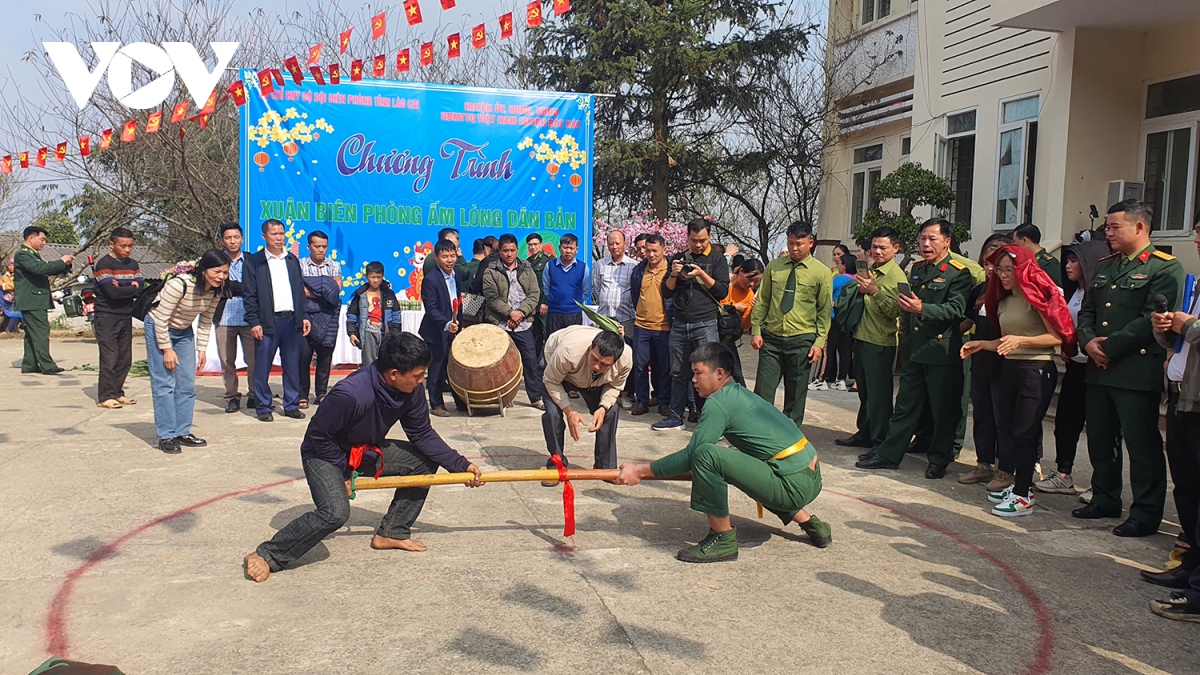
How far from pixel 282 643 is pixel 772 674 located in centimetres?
191

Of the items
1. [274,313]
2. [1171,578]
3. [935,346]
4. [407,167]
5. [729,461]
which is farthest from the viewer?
[407,167]

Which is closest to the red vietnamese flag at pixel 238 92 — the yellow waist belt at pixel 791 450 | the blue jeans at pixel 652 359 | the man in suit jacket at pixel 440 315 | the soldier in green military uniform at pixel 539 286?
the man in suit jacket at pixel 440 315

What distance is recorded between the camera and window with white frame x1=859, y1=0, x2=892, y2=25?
1612cm

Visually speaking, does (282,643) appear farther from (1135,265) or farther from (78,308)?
(78,308)

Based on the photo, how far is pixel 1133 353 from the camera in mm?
5301

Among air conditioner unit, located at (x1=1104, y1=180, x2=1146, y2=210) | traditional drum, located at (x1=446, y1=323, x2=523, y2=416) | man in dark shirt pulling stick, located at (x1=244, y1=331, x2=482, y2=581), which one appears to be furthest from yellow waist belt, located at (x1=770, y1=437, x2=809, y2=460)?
air conditioner unit, located at (x1=1104, y1=180, x2=1146, y2=210)

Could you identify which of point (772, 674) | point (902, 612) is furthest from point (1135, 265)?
point (772, 674)

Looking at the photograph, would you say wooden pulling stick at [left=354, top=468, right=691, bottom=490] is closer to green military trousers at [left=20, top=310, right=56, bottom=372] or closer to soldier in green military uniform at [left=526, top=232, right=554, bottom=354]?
soldier in green military uniform at [left=526, top=232, right=554, bottom=354]

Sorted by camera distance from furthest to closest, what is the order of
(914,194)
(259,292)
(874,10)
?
(874,10), (914,194), (259,292)

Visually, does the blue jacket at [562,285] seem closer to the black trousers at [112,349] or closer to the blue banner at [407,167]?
the blue banner at [407,167]

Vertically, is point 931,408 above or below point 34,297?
below

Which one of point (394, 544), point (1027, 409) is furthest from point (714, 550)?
point (1027, 409)

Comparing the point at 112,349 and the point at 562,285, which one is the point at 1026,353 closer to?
the point at 562,285

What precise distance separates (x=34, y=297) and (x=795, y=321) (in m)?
9.48
